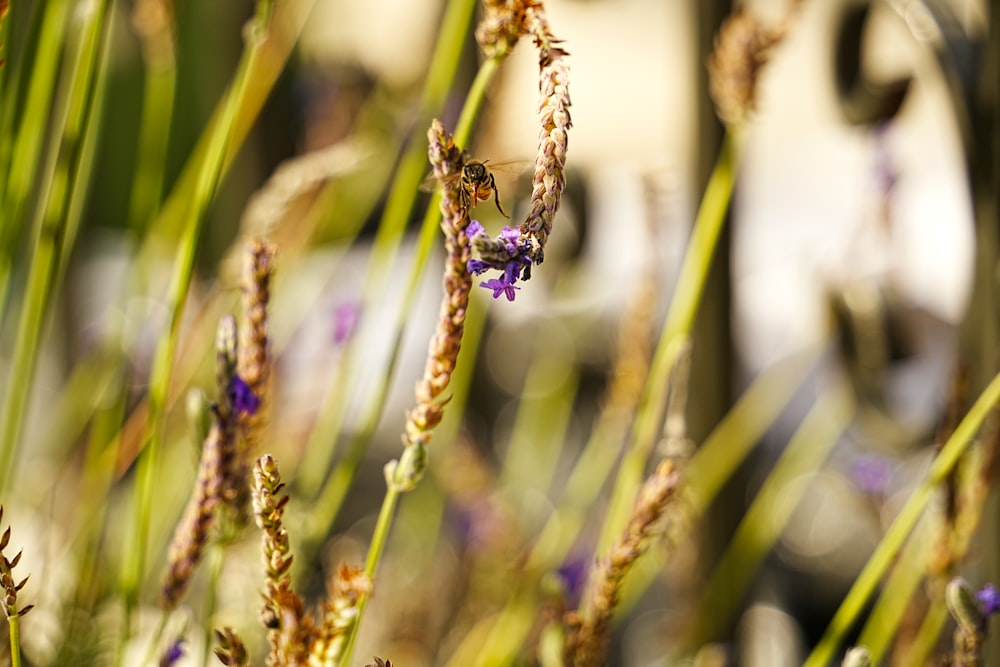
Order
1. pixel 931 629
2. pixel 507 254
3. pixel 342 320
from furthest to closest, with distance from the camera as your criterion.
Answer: pixel 342 320, pixel 931 629, pixel 507 254

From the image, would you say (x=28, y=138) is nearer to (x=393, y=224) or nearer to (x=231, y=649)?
(x=393, y=224)

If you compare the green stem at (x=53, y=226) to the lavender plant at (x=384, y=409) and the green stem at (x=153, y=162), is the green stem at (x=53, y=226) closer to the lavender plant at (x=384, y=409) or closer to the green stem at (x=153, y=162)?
the lavender plant at (x=384, y=409)

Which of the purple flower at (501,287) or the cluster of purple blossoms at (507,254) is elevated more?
the cluster of purple blossoms at (507,254)

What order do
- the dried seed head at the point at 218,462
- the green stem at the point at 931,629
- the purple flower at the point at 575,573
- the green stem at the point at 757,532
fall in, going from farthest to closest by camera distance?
1. the purple flower at the point at 575,573
2. the green stem at the point at 757,532
3. the green stem at the point at 931,629
4. the dried seed head at the point at 218,462

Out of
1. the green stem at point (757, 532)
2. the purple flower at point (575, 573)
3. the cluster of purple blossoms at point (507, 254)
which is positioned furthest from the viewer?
the purple flower at point (575, 573)

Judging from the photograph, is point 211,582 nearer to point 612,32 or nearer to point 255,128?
point 255,128

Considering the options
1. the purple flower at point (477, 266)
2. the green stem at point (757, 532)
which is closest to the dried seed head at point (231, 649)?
the purple flower at point (477, 266)

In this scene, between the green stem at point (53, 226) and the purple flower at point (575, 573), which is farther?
the purple flower at point (575, 573)

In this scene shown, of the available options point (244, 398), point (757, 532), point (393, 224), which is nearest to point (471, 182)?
point (244, 398)

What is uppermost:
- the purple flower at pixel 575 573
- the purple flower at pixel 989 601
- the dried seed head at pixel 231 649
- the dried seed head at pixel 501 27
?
the dried seed head at pixel 501 27
